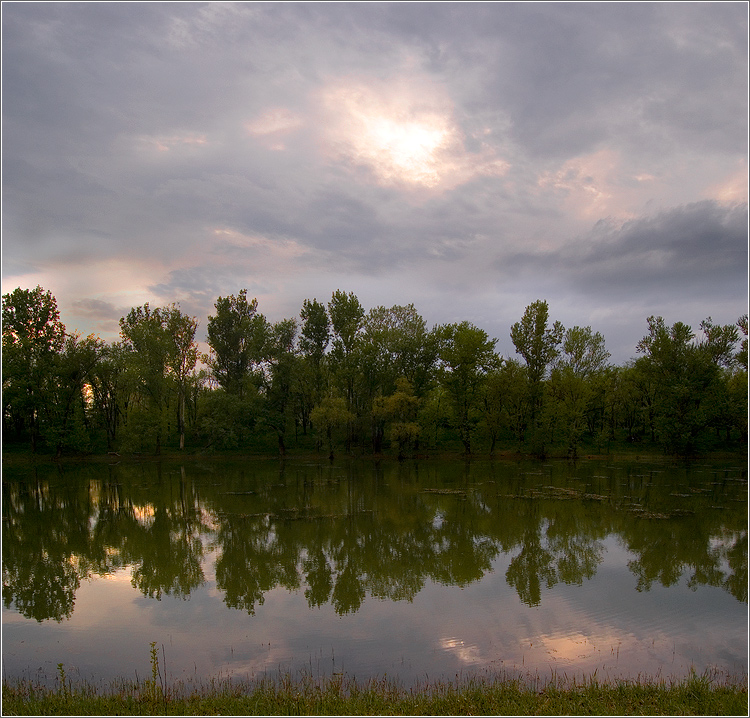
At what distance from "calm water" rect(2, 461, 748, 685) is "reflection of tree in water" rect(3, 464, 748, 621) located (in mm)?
90

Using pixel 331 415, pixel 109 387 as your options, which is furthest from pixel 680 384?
pixel 109 387

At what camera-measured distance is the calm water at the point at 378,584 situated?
28.6 feet

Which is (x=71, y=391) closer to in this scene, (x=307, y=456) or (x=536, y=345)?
(x=307, y=456)

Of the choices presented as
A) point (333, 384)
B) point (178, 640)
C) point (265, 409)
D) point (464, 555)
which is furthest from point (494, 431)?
point (178, 640)

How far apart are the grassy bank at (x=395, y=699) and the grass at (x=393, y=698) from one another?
12mm

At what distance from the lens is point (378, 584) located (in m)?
12.6

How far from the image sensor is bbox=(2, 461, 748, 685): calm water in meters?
8.70

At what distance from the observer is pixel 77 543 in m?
17.5

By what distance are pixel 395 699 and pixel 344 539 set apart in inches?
418

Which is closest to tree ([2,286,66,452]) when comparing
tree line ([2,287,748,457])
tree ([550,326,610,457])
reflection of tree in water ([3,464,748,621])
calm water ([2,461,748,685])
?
tree line ([2,287,748,457])

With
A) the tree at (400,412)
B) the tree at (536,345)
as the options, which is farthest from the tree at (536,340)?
the tree at (400,412)

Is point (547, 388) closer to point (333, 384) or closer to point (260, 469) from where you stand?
point (333, 384)

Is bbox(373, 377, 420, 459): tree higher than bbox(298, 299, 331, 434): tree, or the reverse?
bbox(298, 299, 331, 434): tree

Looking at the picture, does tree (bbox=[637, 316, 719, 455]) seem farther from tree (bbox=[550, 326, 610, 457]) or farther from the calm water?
the calm water
